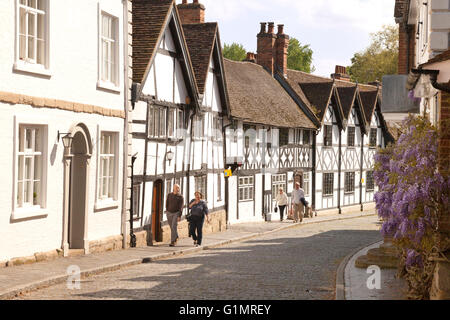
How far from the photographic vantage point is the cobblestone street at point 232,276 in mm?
12789

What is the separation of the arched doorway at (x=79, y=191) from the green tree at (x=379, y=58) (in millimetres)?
50185

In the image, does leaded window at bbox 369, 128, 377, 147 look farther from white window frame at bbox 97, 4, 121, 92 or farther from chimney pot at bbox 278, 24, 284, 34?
white window frame at bbox 97, 4, 121, 92

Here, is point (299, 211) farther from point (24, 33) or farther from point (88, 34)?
point (24, 33)

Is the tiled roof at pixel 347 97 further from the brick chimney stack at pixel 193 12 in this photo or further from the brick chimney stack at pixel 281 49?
the brick chimney stack at pixel 193 12

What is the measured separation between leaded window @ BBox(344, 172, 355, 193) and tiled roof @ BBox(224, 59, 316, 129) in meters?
6.75

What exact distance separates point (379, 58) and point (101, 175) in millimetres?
51263

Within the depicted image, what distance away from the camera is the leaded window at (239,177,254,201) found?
117ft

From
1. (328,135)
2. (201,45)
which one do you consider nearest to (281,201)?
(328,135)

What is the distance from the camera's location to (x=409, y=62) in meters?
24.2

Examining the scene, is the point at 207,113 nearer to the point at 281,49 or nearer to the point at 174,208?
the point at 174,208

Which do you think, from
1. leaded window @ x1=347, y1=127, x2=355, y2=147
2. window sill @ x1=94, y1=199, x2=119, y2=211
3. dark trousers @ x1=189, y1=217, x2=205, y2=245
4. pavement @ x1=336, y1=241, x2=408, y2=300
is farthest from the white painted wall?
leaded window @ x1=347, y1=127, x2=355, y2=147

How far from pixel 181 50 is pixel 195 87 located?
192 cm

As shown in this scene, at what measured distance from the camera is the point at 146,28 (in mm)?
23375

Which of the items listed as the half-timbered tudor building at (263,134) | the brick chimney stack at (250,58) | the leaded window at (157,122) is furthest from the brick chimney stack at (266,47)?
the leaded window at (157,122)
